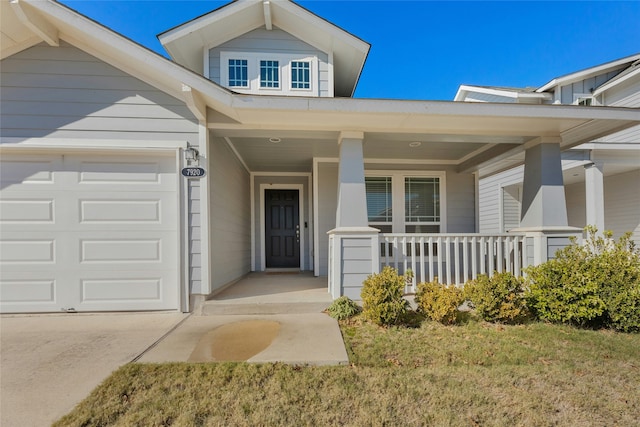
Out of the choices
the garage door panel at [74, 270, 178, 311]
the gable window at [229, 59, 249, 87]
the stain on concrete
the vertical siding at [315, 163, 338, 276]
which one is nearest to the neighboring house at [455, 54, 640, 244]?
the vertical siding at [315, 163, 338, 276]

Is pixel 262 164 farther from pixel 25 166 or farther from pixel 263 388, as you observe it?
pixel 263 388

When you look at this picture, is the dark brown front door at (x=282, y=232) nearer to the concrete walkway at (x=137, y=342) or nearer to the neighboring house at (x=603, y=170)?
the concrete walkway at (x=137, y=342)

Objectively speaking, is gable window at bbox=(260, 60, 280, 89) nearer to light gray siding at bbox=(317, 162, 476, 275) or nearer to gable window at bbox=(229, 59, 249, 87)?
gable window at bbox=(229, 59, 249, 87)

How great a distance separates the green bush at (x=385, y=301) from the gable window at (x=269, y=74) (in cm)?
430

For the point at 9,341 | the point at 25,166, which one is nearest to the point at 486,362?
the point at 9,341

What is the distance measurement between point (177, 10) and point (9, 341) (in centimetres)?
633

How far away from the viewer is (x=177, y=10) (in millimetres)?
5941

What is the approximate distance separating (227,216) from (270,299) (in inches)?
69.7

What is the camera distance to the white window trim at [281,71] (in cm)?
557

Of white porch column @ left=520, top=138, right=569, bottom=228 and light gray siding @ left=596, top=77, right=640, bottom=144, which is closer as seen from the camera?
white porch column @ left=520, top=138, right=569, bottom=228

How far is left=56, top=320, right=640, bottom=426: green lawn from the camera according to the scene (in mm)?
1789

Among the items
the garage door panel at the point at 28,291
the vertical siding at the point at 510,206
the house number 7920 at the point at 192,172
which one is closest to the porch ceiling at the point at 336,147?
the house number 7920 at the point at 192,172

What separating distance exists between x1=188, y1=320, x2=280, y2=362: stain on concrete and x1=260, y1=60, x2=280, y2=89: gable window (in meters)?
4.41

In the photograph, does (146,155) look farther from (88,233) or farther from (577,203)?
(577,203)
